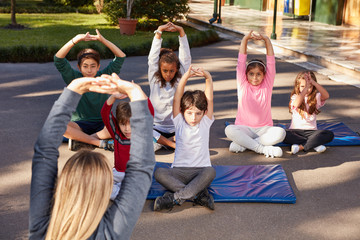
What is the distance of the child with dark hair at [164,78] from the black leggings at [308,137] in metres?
1.39

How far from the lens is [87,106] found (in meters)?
5.51

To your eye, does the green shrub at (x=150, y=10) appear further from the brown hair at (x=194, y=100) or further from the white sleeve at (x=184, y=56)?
the brown hair at (x=194, y=100)

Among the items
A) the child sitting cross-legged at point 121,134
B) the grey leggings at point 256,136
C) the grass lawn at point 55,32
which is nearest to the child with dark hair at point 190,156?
the child sitting cross-legged at point 121,134

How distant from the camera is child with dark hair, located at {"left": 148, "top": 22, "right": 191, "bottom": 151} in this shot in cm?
522

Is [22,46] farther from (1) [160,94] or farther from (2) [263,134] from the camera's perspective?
(2) [263,134]

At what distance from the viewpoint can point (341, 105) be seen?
719 centimetres

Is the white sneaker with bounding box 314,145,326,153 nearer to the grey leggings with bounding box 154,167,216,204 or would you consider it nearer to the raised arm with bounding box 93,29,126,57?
the grey leggings with bounding box 154,167,216,204

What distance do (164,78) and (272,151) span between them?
4.99ft

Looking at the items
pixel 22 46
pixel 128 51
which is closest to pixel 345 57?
pixel 128 51

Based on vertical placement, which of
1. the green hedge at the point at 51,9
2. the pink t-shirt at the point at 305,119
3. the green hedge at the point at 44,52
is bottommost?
the pink t-shirt at the point at 305,119

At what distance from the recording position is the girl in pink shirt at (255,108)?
5.12 m

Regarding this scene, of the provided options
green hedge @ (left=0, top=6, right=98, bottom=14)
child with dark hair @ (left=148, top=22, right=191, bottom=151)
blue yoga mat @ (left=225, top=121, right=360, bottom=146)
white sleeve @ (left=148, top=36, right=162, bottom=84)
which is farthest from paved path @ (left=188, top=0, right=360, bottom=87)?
green hedge @ (left=0, top=6, right=98, bottom=14)

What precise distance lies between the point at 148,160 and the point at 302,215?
2.32 meters

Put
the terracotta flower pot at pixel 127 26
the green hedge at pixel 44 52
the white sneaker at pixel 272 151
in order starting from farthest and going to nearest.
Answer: the terracotta flower pot at pixel 127 26 → the green hedge at pixel 44 52 → the white sneaker at pixel 272 151
